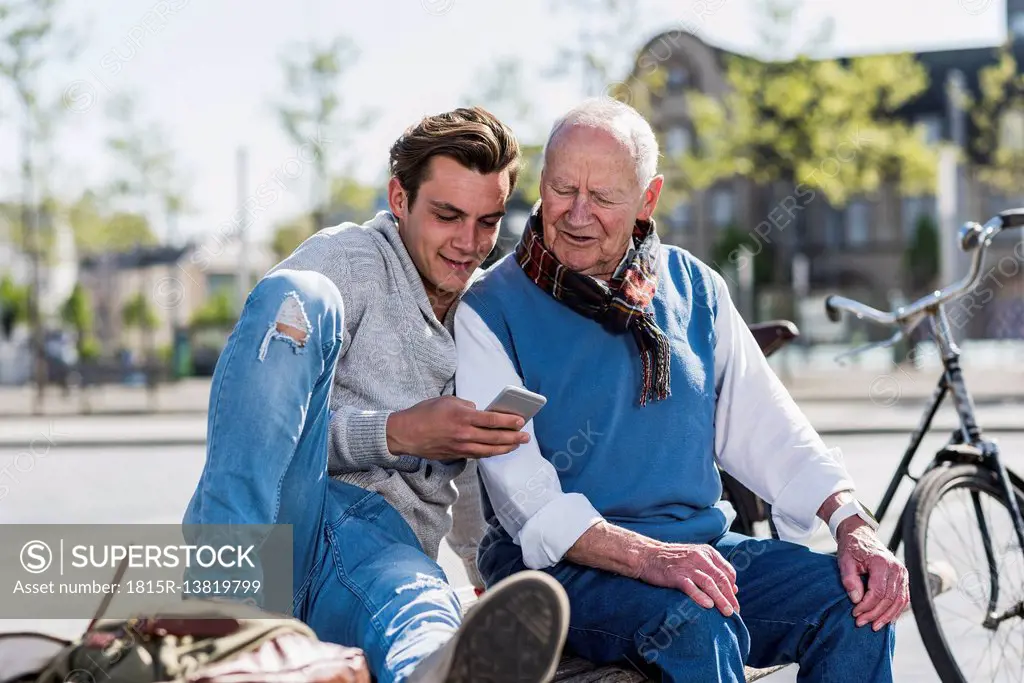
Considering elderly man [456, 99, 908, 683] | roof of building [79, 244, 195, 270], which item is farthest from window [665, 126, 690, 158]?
elderly man [456, 99, 908, 683]

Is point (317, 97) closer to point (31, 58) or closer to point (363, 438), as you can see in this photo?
point (31, 58)

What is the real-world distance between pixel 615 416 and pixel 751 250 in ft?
146

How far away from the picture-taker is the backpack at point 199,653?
173 centimetres

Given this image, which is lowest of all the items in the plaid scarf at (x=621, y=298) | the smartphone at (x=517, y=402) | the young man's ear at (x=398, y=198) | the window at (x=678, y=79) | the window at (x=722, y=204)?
the window at (x=722, y=204)

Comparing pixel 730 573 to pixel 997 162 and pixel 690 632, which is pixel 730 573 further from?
pixel 997 162

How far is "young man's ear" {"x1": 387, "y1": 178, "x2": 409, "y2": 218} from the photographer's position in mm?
2914

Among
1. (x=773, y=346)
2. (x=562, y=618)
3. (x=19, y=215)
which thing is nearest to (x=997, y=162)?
(x=19, y=215)

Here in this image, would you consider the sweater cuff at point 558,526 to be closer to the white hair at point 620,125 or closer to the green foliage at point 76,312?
the white hair at point 620,125

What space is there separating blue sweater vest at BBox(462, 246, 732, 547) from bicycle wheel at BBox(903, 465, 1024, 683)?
881mm

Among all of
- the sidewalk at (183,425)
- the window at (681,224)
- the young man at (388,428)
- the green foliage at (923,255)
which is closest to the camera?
the young man at (388,428)

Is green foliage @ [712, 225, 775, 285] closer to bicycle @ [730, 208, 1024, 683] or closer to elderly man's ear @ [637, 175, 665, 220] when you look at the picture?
bicycle @ [730, 208, 1024, 683]

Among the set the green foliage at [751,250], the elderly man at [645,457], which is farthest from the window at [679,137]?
the elderly man at [645,457]

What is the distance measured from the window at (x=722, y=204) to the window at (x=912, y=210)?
7534 mm

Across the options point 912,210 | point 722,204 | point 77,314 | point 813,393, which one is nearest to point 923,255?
point 912,210
